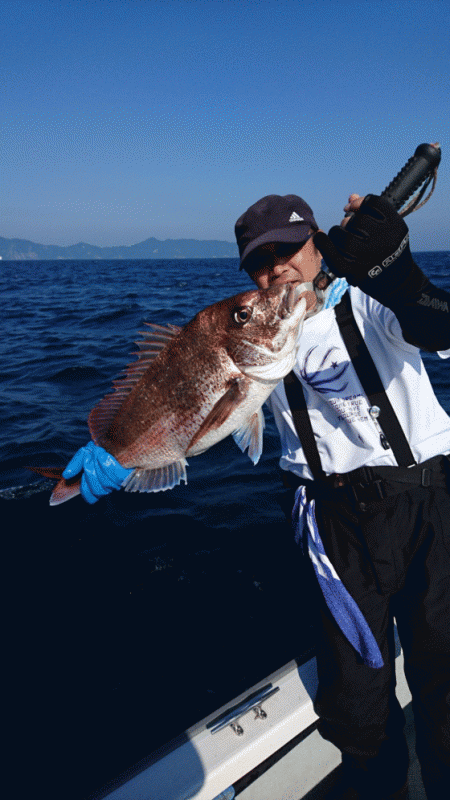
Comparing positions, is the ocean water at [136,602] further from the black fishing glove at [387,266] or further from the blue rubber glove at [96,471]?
the black fishing glove at [387,266]

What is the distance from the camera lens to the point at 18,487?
6.78 meters

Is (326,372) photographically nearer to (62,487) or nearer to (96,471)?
(96,471)

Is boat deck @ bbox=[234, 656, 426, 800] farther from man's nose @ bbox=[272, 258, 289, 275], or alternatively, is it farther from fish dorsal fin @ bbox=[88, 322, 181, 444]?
man's nose @ bbox=[272, 258, 289, 275]

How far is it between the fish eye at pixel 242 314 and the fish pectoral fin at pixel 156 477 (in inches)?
37.2

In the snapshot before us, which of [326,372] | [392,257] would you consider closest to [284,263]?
[326,372]

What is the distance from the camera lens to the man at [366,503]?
8.34 feet

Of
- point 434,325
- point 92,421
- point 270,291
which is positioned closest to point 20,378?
point 92,421

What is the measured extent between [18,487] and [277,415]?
5329 millimetres

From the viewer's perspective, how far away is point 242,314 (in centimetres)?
247

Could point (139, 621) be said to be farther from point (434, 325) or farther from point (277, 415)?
point (434, 325)

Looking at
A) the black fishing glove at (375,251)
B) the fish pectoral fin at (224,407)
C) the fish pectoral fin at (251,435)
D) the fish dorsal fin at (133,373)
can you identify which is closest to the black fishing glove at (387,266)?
the black fishing glove at (375,251)

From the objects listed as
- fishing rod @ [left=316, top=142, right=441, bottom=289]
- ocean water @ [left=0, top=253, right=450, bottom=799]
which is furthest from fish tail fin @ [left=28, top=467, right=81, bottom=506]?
fishing rod @ [left=316, top=142, right=441, bottom=289]

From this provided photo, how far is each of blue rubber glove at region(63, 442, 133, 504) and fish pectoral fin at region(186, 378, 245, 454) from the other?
2.25 ft

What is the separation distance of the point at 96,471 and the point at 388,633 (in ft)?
7.07
